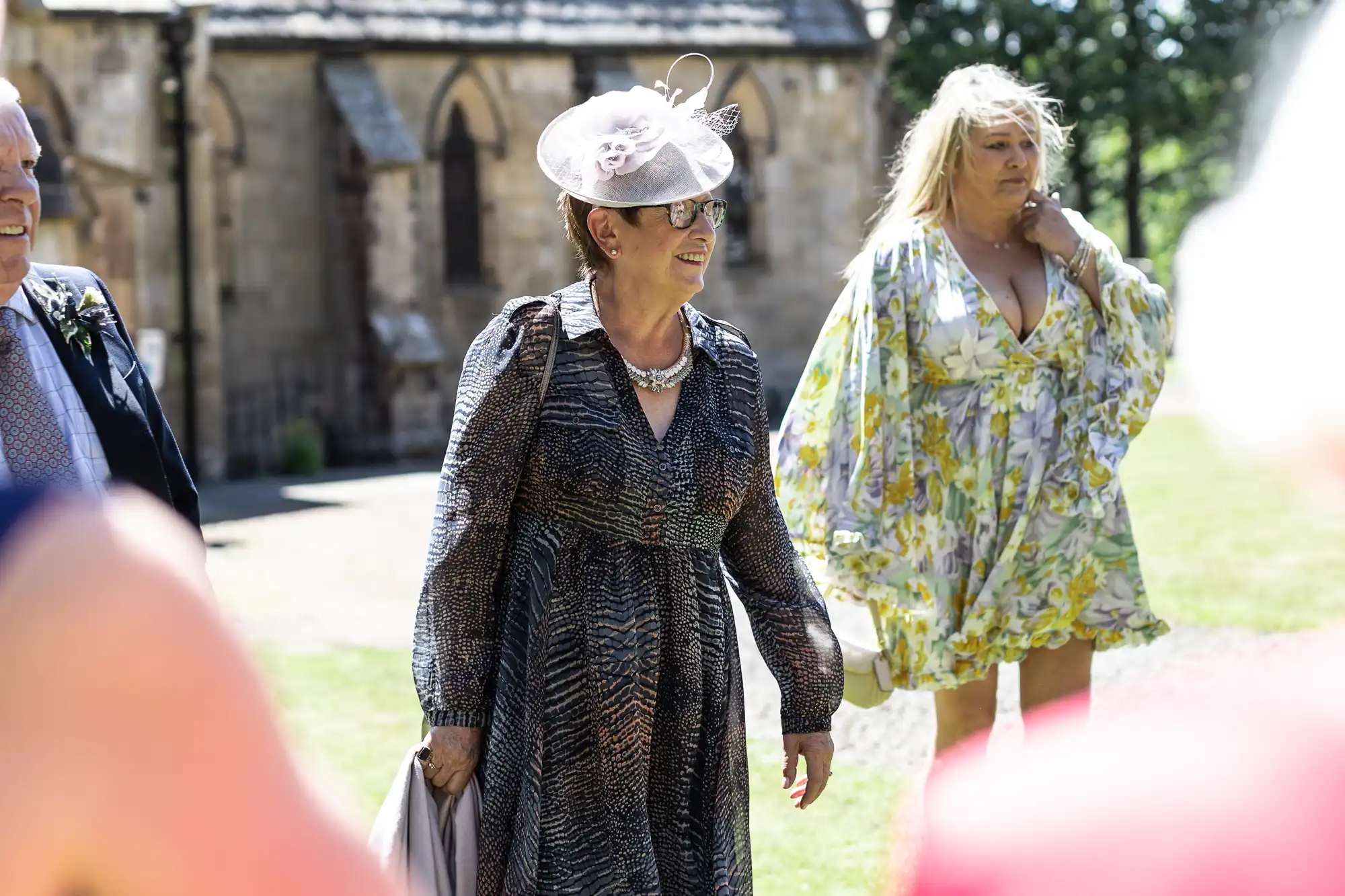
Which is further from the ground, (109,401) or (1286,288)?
(1286,288)

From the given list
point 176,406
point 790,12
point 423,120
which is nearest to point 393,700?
point 176,406

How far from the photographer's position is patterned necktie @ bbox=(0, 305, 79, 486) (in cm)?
346

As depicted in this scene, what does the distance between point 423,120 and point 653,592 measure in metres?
22.8

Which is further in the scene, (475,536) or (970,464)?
(970,464)

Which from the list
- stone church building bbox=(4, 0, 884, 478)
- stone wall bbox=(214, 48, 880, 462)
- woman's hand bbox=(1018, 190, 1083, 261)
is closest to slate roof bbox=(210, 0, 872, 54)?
stone church building bbox=(4, 0, 884, 478)

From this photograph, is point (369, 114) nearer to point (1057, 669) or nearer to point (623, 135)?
point (1057, 669)

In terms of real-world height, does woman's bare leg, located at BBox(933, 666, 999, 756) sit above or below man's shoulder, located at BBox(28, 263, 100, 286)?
below

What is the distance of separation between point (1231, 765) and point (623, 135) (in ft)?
9.94

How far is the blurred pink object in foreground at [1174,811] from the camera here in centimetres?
91

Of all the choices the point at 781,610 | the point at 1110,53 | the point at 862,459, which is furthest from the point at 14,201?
the point at 1110,53

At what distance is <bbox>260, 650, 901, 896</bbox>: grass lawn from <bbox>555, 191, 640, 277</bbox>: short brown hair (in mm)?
1277

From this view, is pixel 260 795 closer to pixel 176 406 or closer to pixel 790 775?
pixel 790 775

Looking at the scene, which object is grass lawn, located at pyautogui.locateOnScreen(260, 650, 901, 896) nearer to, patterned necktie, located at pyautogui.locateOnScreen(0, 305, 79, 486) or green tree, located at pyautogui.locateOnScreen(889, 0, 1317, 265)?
patterned necktie, located at pyautogui.locateOnScreen(0, 305, 79, 486)

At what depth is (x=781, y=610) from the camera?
402 cm
